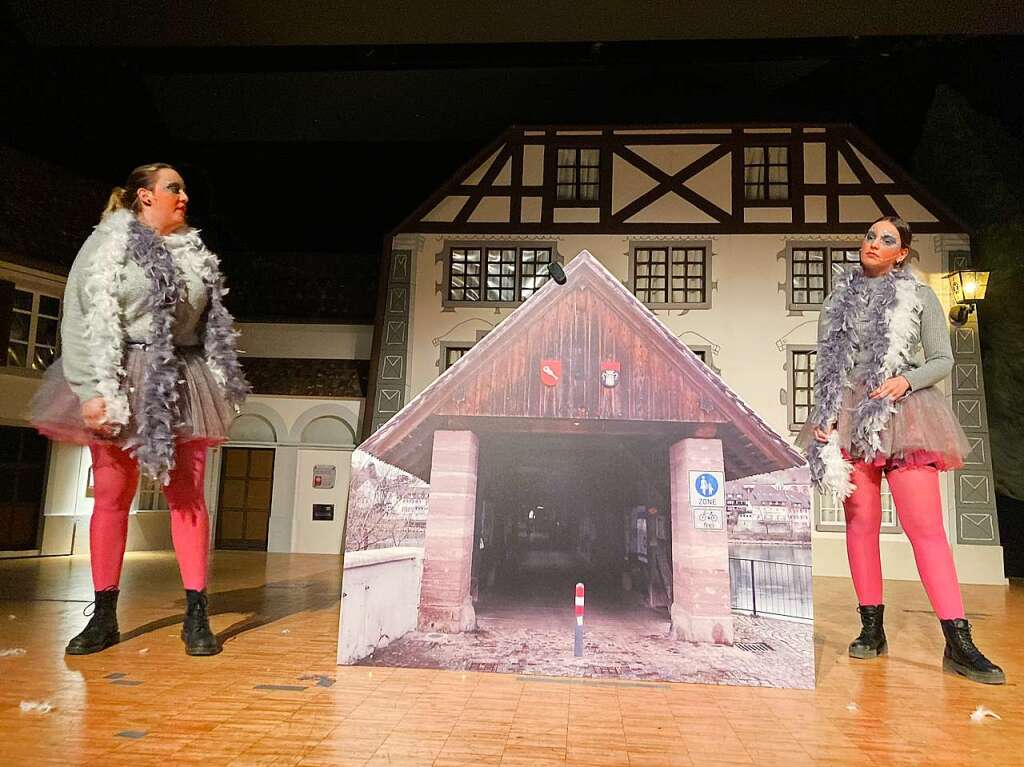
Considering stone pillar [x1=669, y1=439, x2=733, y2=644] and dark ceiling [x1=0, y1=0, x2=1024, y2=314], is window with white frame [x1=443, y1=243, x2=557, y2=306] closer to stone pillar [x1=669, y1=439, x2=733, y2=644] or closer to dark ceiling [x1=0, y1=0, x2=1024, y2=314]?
dark ceiling [x1=0, y1=0, x2=1024, y2=314]

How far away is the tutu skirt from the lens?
334cm

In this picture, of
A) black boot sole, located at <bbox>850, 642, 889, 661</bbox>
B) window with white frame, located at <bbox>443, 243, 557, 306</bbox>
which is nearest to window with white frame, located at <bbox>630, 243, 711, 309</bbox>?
window with white frame, located at <bbox>443, 243, 557, 306</bbox>

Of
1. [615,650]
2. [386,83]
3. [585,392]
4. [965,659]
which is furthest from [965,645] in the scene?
[386,83]

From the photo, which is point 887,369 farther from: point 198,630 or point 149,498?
point 149,498

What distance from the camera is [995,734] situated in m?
2.50

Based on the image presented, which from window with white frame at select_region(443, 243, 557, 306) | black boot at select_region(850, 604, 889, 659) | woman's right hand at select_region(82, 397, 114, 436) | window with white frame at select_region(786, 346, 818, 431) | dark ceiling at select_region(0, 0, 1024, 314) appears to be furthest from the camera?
window with white frame at select_region(443, 243, 557, 306)

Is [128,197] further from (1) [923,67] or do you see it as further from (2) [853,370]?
(1) [923,67]

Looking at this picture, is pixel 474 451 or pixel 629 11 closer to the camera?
pixel 474 451

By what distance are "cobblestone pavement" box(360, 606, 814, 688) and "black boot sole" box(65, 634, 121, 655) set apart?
1378 mm

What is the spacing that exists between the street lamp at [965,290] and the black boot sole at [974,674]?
8.46 m

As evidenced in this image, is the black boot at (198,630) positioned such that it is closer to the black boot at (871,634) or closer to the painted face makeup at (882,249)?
the black boot at (871,634)

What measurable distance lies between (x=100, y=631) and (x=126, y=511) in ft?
1.81

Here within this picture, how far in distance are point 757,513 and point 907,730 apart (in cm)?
86

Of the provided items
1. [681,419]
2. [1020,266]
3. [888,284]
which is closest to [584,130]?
[1020,266]
